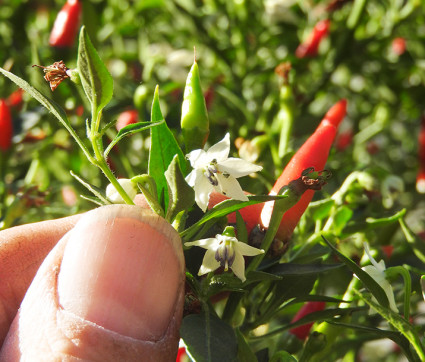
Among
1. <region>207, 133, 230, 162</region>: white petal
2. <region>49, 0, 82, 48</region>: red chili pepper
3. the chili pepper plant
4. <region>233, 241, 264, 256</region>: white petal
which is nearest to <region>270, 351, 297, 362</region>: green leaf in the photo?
the chili pepper plant

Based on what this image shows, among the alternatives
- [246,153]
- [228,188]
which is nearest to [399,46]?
[246,153]

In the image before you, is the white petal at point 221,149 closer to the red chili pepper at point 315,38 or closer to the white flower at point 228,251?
the white flower at point 228,251

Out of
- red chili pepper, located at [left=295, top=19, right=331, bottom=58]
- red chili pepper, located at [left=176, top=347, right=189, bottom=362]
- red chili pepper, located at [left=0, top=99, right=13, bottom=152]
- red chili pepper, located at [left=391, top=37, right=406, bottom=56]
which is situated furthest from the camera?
red chili pepper, located at [left=391, top=37, right=406, bottom=56]

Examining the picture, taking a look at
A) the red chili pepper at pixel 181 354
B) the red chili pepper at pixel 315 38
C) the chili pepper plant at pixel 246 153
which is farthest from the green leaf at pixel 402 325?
the red chili pepper at pixel 315 38

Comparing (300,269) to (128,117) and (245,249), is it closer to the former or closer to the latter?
(245,249)

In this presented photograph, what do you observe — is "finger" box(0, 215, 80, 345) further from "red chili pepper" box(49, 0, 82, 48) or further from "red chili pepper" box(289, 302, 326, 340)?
"red chili pepper" box(49, 0, 82, 48)
